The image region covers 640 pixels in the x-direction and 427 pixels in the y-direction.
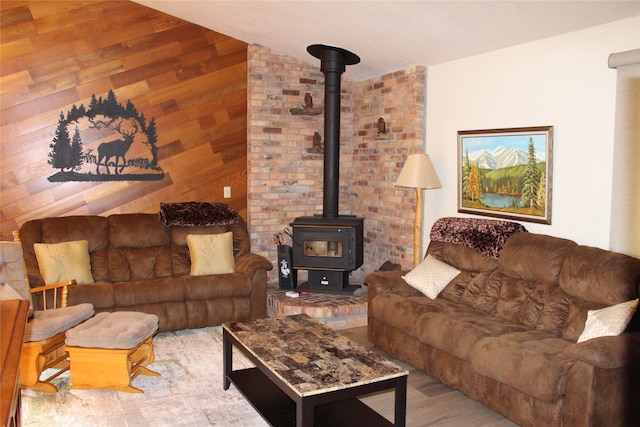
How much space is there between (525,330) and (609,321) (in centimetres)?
65

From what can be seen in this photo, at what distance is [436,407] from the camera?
11.8 feet

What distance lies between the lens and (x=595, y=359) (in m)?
2.86

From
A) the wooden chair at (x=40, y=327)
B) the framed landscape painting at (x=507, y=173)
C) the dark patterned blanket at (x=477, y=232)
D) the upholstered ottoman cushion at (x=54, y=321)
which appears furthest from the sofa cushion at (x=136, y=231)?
the framed landscape painting at (x=507, y=173)

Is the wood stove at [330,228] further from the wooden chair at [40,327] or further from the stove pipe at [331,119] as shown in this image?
the wooden chair at [40,327]

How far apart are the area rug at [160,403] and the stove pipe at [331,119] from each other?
2143 millimetres

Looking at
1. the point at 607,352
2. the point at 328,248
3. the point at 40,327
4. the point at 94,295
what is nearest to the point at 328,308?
the point at 328,248

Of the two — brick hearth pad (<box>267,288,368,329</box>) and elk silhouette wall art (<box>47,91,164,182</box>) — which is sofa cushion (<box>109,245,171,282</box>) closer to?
elk silhouette wall art (<box>47,91,164,182</box>)

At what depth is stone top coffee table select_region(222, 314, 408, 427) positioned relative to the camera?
2.83m

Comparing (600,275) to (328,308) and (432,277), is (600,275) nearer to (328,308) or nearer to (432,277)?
(432,277)

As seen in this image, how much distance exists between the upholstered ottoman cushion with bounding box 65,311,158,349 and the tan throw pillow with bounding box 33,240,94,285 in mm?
1042

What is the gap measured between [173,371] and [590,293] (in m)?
2.89

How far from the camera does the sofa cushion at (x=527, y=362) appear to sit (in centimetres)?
301

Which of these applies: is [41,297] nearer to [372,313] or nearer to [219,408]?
[219,408]

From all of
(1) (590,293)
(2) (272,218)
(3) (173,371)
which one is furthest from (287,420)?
(2) (272,218)
